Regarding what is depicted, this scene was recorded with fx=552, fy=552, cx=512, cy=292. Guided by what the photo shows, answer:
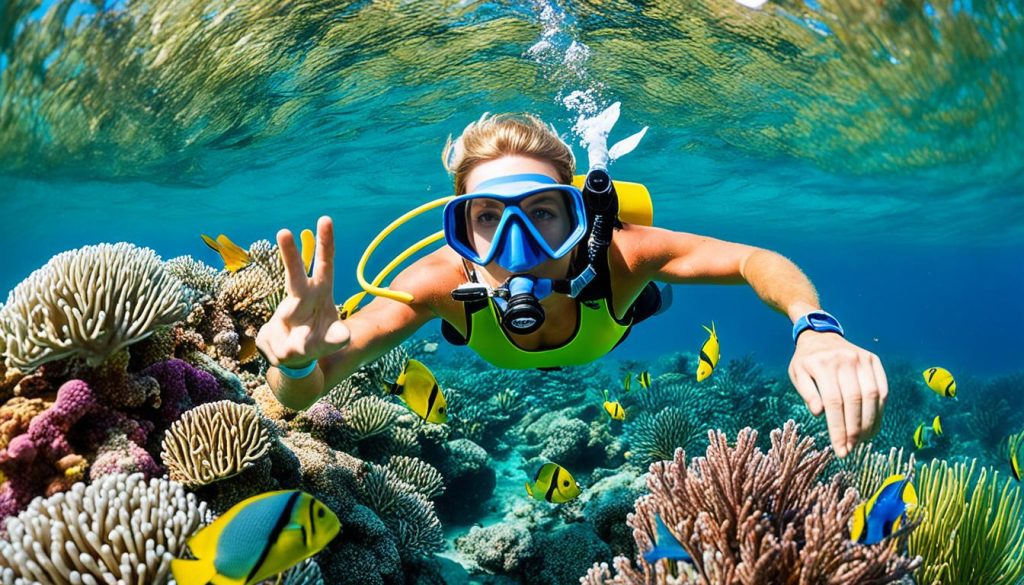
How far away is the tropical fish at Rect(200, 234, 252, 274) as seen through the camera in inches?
217

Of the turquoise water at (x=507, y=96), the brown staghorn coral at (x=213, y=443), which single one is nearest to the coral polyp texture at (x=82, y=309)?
the brown staghorn coral at (x=213, y=443)

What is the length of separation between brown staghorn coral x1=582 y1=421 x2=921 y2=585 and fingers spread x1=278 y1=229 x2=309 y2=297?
1725 mm

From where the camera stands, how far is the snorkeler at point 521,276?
90.7 inches

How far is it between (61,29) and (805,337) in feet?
44.8

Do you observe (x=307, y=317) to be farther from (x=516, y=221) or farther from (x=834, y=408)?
(x=834, y=408)

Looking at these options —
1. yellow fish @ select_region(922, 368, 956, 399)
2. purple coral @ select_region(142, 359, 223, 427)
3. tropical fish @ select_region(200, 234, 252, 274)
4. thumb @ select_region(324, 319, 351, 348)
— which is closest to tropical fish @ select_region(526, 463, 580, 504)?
purple coral @ select_region(142, 359, 223, 427)

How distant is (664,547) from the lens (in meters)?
2.29

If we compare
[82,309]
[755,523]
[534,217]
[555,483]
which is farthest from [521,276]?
[82,309]

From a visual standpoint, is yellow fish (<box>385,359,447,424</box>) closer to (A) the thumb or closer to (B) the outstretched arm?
(B) the outstretched arm

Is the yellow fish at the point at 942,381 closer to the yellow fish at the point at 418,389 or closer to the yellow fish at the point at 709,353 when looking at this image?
the yellow fish at the point at 709,353

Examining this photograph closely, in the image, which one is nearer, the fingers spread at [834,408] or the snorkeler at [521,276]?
the fingers spread at [834,408]

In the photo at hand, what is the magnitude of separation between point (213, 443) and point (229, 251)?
282 centimetres

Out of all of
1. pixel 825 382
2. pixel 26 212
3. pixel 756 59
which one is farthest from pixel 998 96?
pixel 26 212

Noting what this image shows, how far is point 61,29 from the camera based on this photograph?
10391mm
